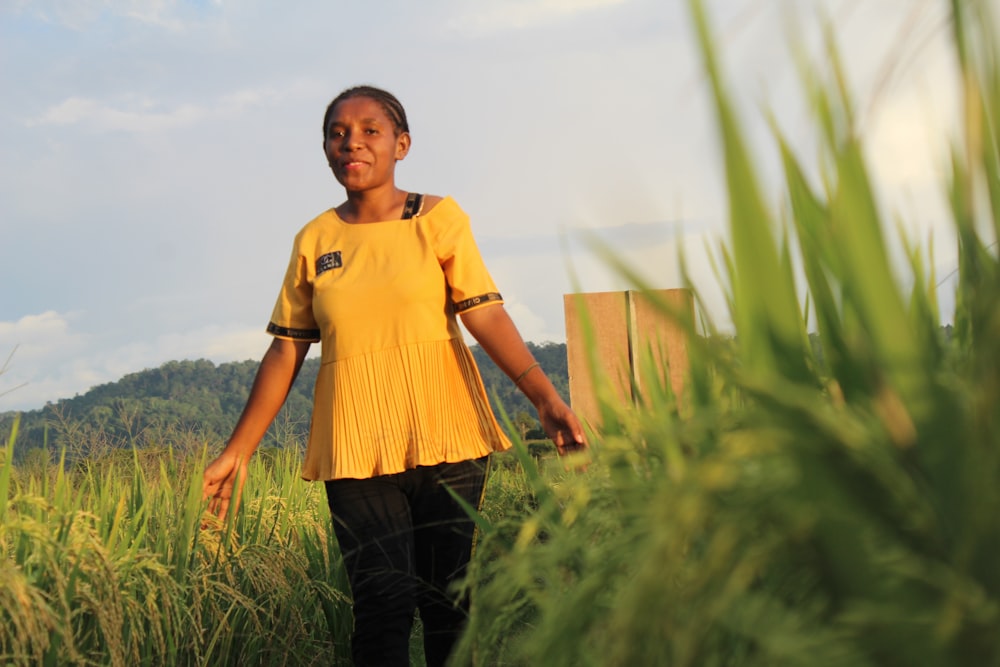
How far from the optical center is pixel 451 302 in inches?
133

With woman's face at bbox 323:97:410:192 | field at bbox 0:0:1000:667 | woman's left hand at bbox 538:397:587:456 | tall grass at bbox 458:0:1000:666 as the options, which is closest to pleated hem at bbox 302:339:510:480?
woman's left hand at bbox 538:397:587:456

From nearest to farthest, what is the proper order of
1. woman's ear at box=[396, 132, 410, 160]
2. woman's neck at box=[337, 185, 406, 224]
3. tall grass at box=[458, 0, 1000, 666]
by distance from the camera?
tall grass at box=[458, 0, 1000, 666] → woman's neck at box=[337, 185, 406, 224] → woman's ear at box=[396, 132, 410, 160]

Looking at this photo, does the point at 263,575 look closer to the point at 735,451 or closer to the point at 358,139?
the point at 358,139

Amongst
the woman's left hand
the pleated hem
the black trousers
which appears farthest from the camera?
the pleated hem

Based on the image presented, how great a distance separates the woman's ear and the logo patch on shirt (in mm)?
458

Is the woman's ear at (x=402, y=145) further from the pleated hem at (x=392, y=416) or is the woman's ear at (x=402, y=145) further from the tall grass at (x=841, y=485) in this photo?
the tall grass at (x=841, y=485)

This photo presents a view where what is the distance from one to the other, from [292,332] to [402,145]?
745 mm

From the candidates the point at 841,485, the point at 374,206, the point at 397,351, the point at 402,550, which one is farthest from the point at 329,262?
the point at 841,485

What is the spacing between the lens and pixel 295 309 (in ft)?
11.5

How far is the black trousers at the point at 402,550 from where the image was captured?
305cm

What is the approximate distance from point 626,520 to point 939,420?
1.70 feet

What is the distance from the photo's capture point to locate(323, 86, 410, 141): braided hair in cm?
348

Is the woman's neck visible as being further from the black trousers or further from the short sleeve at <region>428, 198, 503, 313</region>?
the black trousers

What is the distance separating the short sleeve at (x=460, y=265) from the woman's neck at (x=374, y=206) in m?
0.14
